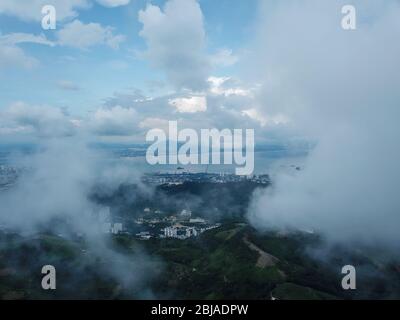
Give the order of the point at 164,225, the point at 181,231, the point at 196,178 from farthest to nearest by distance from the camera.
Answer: the point at 196,178 → the point at 164,225 → the point at 181,231

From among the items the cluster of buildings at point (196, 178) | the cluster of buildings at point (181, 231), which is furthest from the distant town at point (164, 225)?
the cluster of buildings at point (196, 178)

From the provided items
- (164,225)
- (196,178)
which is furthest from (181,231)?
(196,178)

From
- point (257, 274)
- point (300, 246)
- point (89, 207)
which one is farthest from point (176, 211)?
point (257, 274)

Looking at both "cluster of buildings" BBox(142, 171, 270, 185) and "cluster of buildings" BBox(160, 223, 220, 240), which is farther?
"cluster of buildings" BBox(142, 171, 270, 185)

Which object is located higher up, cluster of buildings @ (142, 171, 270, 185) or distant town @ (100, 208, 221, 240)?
cluster of buildings @ (142, 171, 270, 185)

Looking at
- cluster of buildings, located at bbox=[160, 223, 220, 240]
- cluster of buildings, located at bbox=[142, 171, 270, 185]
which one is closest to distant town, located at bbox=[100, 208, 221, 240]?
cluster of buildings, located at bbox=[160, 223, 220, 240]

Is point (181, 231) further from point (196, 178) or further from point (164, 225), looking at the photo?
point (196, 178)

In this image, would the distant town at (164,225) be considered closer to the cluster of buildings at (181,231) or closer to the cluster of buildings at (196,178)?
the cluster of buildings at (181,231)

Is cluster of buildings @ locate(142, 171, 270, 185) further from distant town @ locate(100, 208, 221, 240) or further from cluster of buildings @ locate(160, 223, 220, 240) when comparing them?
cluster of buildings @ locate(160, 223, 220, 240)

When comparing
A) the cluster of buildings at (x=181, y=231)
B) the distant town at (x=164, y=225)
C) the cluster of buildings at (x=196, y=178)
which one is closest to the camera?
the cluster of buildings at (x=181, y=231)

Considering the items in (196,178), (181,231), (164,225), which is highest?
(196,178)

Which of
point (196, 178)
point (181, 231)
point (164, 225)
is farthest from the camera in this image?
point (196, 178)
